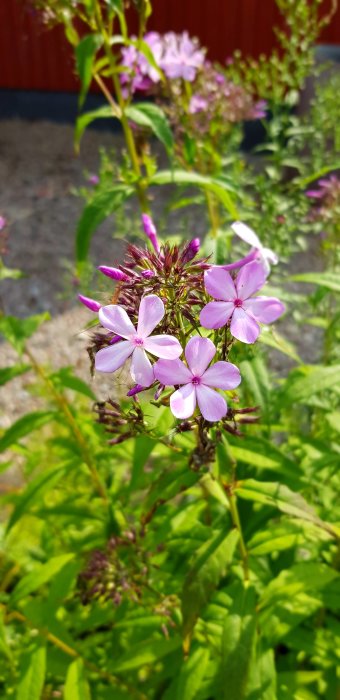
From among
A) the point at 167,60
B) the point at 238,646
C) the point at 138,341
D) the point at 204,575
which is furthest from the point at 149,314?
the point at 167,60

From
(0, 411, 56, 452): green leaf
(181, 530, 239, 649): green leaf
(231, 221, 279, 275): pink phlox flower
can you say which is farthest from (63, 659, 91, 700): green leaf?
(231, 221, 279, 275): pink phlox flower

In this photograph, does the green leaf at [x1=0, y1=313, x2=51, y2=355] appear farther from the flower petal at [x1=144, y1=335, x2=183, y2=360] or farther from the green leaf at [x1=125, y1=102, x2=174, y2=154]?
the flower petal at [x1=144, y1=335, x2=183, y2=360]

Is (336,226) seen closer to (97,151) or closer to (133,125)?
(133,125)


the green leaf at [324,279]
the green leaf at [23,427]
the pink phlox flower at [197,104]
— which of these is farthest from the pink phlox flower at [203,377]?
the pink phlox flower at [197,104]

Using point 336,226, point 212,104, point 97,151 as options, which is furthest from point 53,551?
point 97,151

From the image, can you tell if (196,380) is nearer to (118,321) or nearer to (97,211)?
(118,321)
